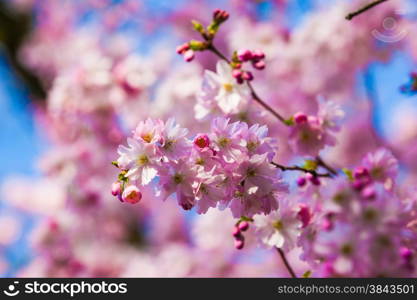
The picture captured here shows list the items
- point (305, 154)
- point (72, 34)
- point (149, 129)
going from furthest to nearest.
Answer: point (72, 34) → point (305, 154) → point (149, 129)

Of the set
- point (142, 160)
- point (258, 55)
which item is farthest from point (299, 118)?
point (142, 160)

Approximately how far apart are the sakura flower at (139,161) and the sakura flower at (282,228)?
A: 709 mm

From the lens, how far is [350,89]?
5.28 meters

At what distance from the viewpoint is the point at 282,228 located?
2.37 meters

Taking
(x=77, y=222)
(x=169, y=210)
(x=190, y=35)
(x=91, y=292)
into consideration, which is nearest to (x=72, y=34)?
(x=190, y=35)

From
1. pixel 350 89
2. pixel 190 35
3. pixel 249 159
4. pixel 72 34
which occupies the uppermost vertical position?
pixel 72 34

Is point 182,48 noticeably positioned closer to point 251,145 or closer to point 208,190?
point 251,145

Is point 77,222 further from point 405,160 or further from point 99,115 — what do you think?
point 405,160

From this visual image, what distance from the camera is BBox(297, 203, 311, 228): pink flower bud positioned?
2395 mm

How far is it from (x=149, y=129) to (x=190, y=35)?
6123mm

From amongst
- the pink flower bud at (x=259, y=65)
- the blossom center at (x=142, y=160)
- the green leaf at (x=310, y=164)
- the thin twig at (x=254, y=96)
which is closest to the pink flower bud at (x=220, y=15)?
the thin twig at (x=254, y=96)

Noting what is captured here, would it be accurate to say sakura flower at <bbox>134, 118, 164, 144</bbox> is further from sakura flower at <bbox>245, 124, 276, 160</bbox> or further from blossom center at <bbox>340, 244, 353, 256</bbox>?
blossom center at <bbox>340, 244, 353, 256</bbox>

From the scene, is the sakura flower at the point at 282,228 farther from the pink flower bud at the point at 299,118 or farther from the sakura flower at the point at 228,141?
the sakura flower at the point at 228,141

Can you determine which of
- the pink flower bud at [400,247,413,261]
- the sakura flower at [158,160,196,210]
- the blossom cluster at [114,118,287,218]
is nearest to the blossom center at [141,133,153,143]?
the blossom cluster at [114,118,287,218]
